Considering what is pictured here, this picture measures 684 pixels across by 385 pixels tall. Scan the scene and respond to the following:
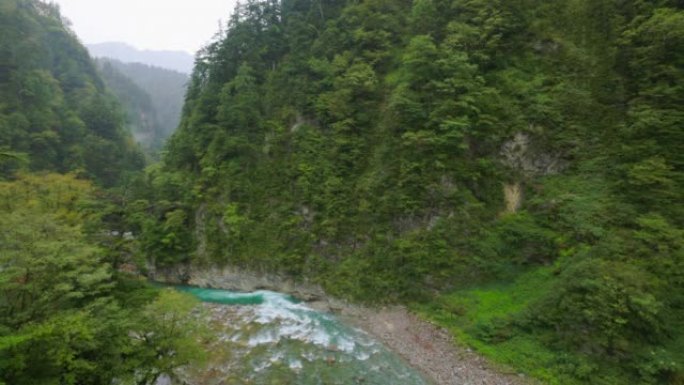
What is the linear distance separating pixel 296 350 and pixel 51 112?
1927 inches

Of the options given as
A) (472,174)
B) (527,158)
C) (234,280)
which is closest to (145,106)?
(234,280)

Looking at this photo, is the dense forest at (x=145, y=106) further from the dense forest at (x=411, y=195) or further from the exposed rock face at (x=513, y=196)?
the exposed rock face at (x=513, y=196)

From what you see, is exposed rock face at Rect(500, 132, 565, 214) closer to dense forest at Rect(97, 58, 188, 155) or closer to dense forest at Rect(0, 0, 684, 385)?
dense forest at Rect(0, 0, 684, 385)

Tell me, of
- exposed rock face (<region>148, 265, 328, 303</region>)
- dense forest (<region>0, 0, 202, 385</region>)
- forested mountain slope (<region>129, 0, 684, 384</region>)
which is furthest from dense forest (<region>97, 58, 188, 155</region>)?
dense forest (<region>0, 0, 202, 385</region>)

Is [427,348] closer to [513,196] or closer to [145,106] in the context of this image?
[513,196]

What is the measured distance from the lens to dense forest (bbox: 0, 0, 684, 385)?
11891 mm

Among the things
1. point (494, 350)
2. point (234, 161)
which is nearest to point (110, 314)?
point (494, 350)

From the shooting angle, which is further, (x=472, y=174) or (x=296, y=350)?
(x=472, y=174)

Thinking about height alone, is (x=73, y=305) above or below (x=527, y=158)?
below

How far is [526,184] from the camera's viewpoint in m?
21.4

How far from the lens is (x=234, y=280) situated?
87.0 ft

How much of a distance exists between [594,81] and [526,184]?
7671 mm

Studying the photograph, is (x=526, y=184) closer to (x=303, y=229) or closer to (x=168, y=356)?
(x=303, y=229)

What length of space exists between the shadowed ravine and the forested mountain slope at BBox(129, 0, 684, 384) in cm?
348
